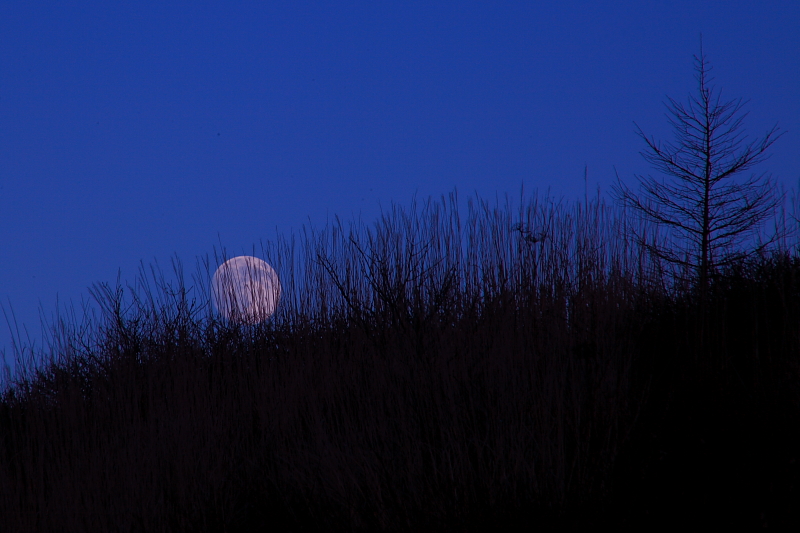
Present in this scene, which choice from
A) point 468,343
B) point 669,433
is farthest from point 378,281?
point 669,433

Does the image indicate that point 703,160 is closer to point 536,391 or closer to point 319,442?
point 536,391

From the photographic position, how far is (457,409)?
15.1 ft

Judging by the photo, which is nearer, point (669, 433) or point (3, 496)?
point (669, 433)

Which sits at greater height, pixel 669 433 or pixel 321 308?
pixel 321 308

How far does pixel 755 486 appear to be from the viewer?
379cm

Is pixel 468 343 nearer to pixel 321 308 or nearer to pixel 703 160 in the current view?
pixel 321 308

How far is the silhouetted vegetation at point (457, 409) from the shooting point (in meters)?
3.91

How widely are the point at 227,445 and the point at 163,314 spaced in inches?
125

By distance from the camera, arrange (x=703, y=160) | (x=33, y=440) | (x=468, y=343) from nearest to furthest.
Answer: (x=468, y=343) < (x=33, y=440) < (x=703, y=160)

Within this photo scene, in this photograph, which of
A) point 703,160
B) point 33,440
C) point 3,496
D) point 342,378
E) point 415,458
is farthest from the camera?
point 703,160

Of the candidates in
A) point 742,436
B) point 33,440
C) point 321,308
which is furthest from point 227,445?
point 742,436

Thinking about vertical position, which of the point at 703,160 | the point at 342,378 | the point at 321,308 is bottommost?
the point at 342,378

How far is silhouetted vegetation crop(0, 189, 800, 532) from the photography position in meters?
3.91

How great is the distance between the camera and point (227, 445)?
5883 millimetres
